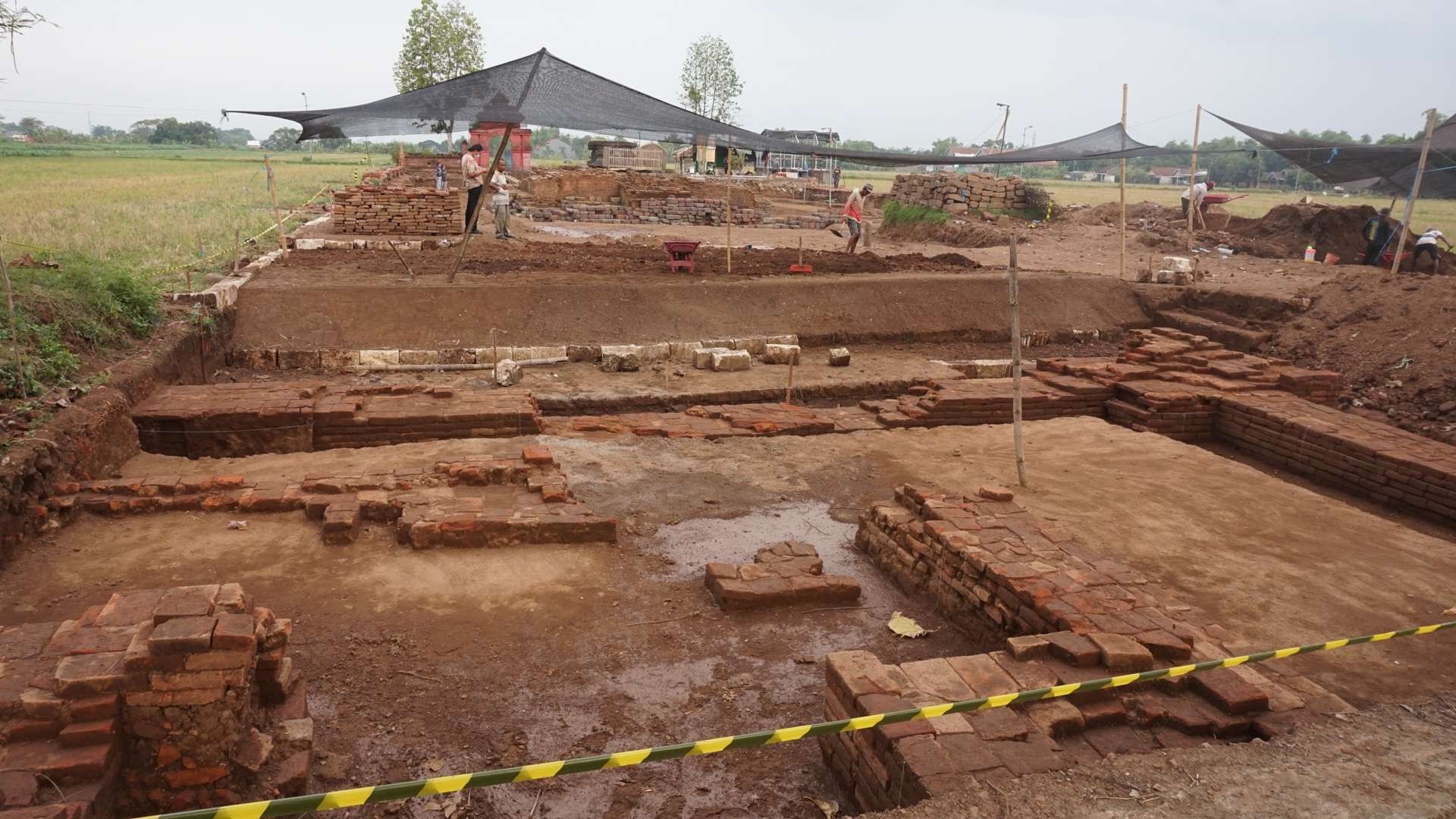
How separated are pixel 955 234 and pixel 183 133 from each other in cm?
8898

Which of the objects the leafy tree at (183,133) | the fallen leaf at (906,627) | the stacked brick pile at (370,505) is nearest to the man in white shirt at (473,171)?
the stacked brick pile at (370,505)

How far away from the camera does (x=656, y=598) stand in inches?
205

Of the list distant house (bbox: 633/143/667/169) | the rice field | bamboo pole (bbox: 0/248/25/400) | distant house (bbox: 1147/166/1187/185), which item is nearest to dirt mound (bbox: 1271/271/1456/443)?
bamboo pole (bbox: 0/248/25/400)

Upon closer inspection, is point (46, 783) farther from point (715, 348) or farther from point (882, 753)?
point (715, 348)

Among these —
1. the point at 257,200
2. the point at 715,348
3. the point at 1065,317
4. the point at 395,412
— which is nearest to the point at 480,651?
the point at 395,412

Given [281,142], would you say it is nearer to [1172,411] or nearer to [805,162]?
[805,162]

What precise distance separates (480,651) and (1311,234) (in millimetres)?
22265

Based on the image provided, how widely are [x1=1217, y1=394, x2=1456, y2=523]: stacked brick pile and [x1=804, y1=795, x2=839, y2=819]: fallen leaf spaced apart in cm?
663

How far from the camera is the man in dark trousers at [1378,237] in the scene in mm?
17711

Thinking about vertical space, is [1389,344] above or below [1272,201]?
below

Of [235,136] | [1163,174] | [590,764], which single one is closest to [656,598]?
[590,764]

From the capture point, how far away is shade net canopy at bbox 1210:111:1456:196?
49.6 ft

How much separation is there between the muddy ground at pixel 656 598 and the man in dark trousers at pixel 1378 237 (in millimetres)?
14053

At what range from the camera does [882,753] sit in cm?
334
